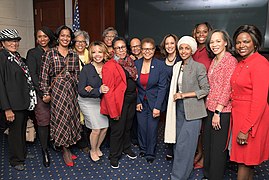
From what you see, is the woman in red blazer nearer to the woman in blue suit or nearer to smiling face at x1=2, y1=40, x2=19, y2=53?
the woman in blue suit

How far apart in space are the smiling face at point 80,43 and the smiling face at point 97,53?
0.31 m

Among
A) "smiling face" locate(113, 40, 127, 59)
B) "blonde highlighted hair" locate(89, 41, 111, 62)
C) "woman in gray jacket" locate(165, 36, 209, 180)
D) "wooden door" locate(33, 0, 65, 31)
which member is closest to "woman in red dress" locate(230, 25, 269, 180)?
"woman in gray jacket" locate(165, 36, 209, 180)

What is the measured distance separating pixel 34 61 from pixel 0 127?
1.93 metres

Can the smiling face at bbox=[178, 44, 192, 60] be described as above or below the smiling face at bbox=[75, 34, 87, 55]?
below

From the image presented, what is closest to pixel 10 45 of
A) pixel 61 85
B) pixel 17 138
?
pixel 61 85

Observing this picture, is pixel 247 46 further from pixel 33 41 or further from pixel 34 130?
pixel 33 41

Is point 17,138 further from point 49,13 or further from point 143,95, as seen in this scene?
point 49,13

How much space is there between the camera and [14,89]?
7.93 ft

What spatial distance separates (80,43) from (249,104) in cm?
194

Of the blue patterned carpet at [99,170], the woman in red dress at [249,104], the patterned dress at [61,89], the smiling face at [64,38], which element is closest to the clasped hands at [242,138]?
the woman in red dress at [249,104]

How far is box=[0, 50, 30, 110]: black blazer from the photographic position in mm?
2355

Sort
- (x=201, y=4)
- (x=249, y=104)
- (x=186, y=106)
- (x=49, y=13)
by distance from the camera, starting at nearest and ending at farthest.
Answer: (x=249, y=104) < (x=186, y=106) < (x=201, y=4) < (x=49, y=13)

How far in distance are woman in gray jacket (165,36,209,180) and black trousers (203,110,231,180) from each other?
0.30ft

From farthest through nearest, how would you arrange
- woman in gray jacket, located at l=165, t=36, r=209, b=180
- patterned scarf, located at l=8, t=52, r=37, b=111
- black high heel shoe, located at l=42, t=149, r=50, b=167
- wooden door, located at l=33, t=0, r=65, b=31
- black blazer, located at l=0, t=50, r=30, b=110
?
wooden door, located at l=33, t=0, r=65, b=31 → black high heel shoe, located at l=42, t=149, r=50, b=167 → patterned scarf, located at l=8, t=52, r=37, b=111 → black blazer, located at l=0, t=50, r=30, b=110 → woman in gray jacket, located at l=165, t=36, r=209, b=180
